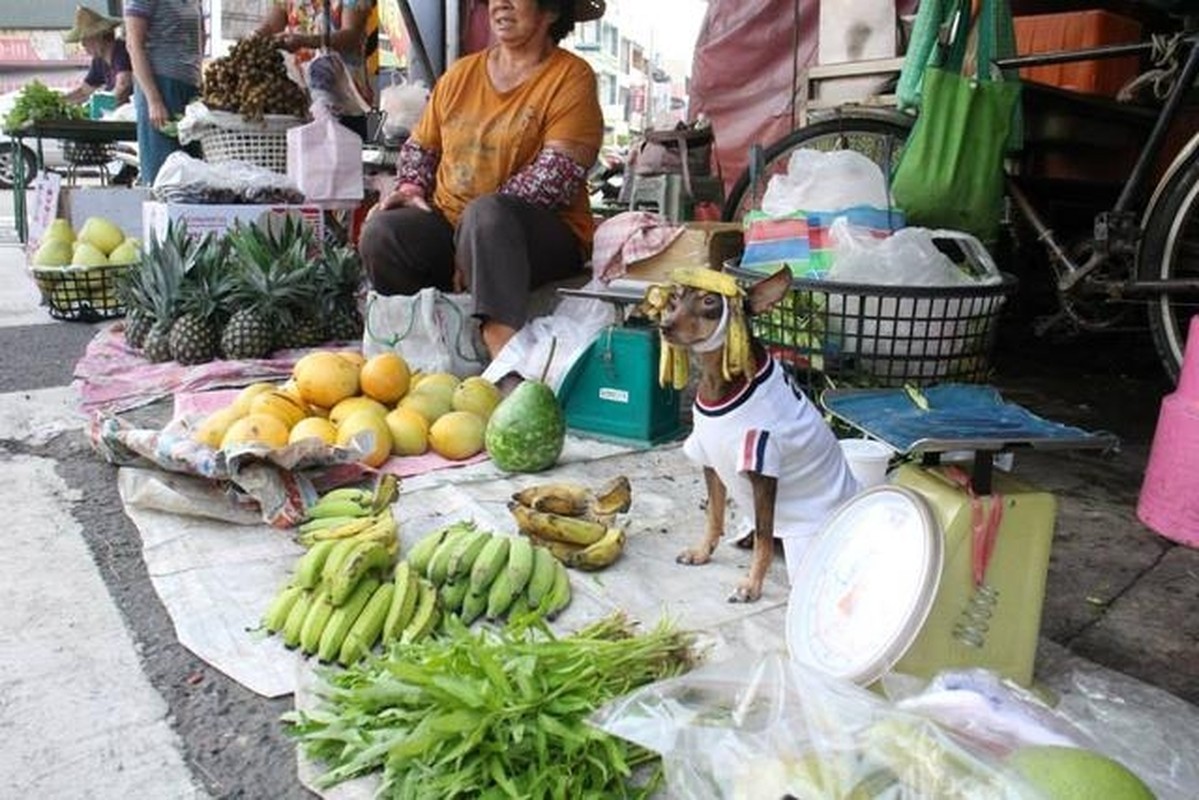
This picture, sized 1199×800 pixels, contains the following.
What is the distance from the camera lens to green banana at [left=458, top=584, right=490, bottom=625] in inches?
75.6

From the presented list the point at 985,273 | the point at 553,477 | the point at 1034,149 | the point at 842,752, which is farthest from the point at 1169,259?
the point at 842,752

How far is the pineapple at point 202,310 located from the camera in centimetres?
395

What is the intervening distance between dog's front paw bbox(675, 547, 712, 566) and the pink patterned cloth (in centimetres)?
155

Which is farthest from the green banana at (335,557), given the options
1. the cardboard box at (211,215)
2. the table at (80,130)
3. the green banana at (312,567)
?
the table at (80,130)

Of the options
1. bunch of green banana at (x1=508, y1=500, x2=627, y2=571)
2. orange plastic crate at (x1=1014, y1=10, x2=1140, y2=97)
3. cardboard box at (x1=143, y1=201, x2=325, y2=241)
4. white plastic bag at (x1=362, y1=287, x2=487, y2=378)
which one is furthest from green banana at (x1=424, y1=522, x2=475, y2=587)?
orange plastic crate at (x1=1014, y1=10, x2=1140, y2=97)

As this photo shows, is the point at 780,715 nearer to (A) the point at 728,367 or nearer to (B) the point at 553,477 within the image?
(A) the point at 728,367

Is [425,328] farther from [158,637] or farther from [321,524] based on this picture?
[158,637]

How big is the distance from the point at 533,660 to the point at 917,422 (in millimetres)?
804

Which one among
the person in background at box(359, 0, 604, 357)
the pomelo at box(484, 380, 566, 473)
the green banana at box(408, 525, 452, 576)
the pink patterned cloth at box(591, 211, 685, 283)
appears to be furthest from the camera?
the pink patterned cloth at box(591, 211, 685, 283)

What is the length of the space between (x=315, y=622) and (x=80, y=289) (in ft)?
13.8

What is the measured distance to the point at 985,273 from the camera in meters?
2.76

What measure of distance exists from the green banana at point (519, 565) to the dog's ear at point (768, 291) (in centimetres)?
71

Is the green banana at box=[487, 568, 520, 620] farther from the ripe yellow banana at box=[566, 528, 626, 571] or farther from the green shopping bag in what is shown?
the green shopping bag

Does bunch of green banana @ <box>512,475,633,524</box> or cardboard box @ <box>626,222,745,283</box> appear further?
cardboard box @ <box>626,222,745,283</box>
